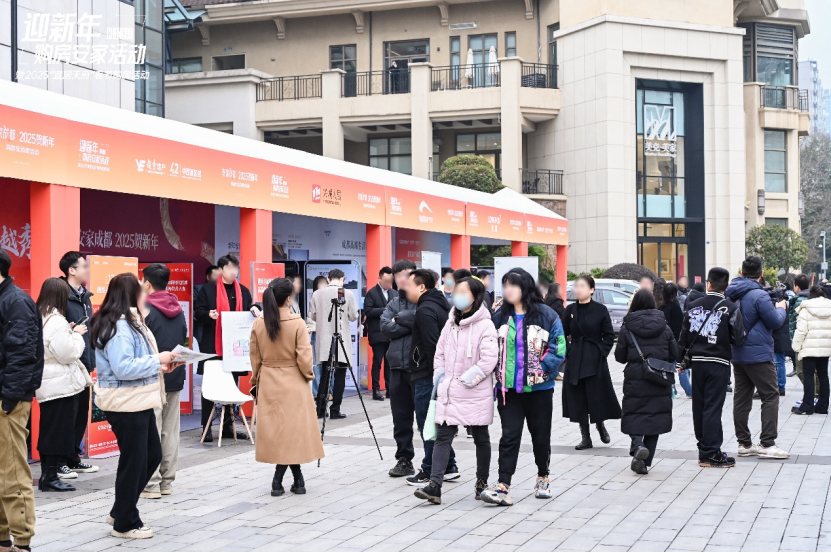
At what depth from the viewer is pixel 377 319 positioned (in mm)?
13852

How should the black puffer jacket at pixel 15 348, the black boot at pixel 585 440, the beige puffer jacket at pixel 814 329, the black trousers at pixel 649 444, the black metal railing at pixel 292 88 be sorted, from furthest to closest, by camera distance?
the black metal railing at pixel 292 88, the beige puffer jacket at pixel 814 329, the black boot at pixel 585 440, the black trousers at pixel 649 444, the black puffer jacket at pixel 15 348

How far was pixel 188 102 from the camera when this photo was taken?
38438 millimetres

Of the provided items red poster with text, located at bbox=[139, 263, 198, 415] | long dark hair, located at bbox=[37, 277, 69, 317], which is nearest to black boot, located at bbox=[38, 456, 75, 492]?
long dark hair, located at bbox=[37, 277, 69, 317]

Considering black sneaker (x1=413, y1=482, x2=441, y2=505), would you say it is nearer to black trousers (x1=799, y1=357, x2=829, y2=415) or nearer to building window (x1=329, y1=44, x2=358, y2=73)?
black trousers (x1=799, y1=357, x2=829, y2=415)

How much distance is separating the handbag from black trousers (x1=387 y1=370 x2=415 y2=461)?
7.13 ft

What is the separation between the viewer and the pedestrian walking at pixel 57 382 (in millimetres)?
7676

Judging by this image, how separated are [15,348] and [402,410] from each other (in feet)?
12.4

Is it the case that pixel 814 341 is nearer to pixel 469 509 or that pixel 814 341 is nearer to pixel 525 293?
pixel 525 293

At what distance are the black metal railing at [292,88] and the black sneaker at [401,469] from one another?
31902 millimetres

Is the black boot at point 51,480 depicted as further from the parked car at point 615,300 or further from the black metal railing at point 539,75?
the black metal railing at point 539,75

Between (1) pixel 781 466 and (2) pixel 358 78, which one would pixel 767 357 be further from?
(2) pixel 358 78

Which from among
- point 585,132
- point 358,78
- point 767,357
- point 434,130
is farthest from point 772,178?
point 767,357

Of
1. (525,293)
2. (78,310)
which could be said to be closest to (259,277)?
(78,310)

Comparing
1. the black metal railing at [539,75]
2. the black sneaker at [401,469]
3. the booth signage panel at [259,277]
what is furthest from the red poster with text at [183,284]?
the black metal railing at [539,75]
